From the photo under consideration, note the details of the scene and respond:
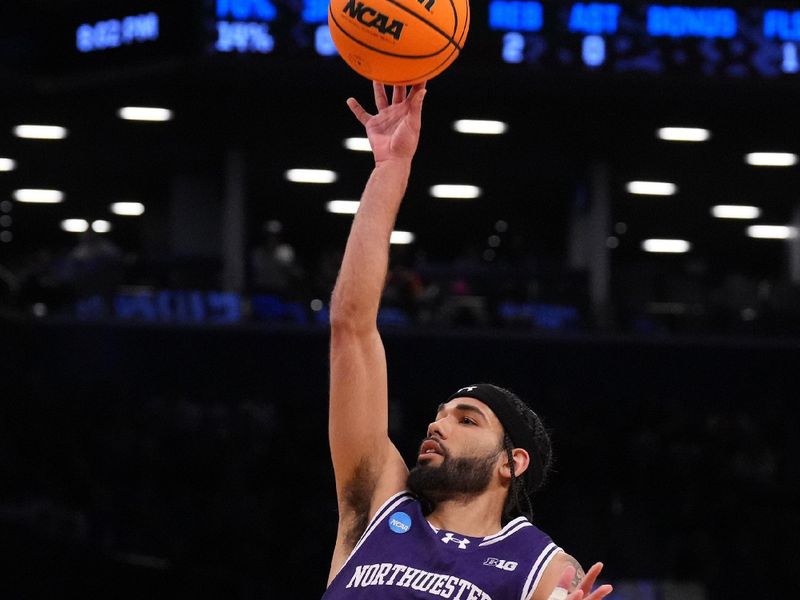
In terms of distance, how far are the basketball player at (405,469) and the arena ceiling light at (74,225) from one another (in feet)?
66.3

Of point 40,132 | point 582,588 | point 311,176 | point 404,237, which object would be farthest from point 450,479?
point 404,237

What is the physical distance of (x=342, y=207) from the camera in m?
21.5

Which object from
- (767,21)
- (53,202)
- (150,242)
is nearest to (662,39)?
(767,21)

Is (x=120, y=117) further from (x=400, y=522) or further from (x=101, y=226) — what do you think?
(x=400, y=522)

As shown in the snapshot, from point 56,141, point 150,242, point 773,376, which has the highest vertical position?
point 56,141

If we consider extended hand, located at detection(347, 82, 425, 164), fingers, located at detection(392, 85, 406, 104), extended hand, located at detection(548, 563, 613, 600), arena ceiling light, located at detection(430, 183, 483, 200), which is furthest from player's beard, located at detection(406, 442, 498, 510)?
arena ceiling light, located at detection(430, 183, 483, 200)

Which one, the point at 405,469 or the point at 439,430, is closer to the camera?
the point at 439,430

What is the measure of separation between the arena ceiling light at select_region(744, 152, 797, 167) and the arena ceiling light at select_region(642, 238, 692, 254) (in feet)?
17.4

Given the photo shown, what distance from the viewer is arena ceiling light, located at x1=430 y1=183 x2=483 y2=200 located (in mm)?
20266

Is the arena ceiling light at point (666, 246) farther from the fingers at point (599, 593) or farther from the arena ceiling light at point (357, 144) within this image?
the fingers at point (599, 593)

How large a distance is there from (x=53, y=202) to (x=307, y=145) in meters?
5.92

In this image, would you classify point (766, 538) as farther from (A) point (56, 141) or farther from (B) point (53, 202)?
(B) point (53, 202)

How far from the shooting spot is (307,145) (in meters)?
18.2

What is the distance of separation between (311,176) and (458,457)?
1563 centimetres
